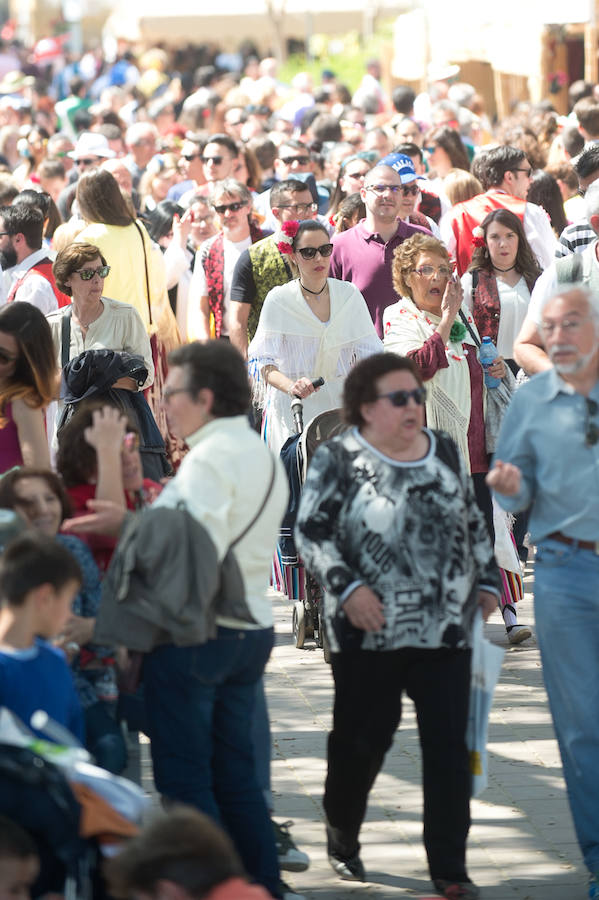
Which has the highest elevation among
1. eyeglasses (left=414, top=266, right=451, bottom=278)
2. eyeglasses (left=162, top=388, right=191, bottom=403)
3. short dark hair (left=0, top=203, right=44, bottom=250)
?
short dark hair (left=0, top=203, right=44, bottom=250)

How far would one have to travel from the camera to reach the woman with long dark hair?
5.93 meters

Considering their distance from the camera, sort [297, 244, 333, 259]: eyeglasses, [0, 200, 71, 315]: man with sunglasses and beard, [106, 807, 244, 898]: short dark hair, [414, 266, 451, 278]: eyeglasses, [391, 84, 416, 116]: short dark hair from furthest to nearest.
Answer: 1. [391, 84, 416, 116]: short dark hair
2. [0, 200, 71, 315]: man with sunglasses and beard
3. [297, 244, 333, 259]: eyeglasses
4. [414, 266, 451, 278]: eyeglasses
5. [106, 807, 244, 898]: short dark hair

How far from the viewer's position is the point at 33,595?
14.2 ft

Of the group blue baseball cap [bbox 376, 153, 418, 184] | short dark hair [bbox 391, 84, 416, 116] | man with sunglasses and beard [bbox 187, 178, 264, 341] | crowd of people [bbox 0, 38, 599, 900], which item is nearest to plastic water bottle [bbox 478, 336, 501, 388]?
crowd of people [bbox 0, 38, 599, 900]

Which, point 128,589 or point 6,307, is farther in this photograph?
point 6,307

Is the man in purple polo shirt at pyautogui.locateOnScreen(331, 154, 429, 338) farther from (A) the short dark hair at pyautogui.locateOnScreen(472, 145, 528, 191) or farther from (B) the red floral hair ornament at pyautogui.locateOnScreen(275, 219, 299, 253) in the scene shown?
(A) the short dark hair at pyautogui.locateOnScreen(472, 145, 528, 191)

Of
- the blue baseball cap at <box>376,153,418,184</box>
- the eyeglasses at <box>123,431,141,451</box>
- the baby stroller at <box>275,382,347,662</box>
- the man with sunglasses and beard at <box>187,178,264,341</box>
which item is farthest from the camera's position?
the blue baseball cap at <box>376,153,418,184</box>

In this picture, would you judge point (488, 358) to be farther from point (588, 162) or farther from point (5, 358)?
point (5, 358)

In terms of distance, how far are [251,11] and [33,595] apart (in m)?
44.7

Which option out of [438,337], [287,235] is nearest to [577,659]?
[438,337]

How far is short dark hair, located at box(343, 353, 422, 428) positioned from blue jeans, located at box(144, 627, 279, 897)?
83cm

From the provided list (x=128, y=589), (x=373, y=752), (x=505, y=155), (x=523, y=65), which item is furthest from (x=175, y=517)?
(x=523, y=65)

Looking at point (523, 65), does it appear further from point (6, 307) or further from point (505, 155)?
point (6, 307)

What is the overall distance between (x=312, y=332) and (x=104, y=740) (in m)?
3.67
